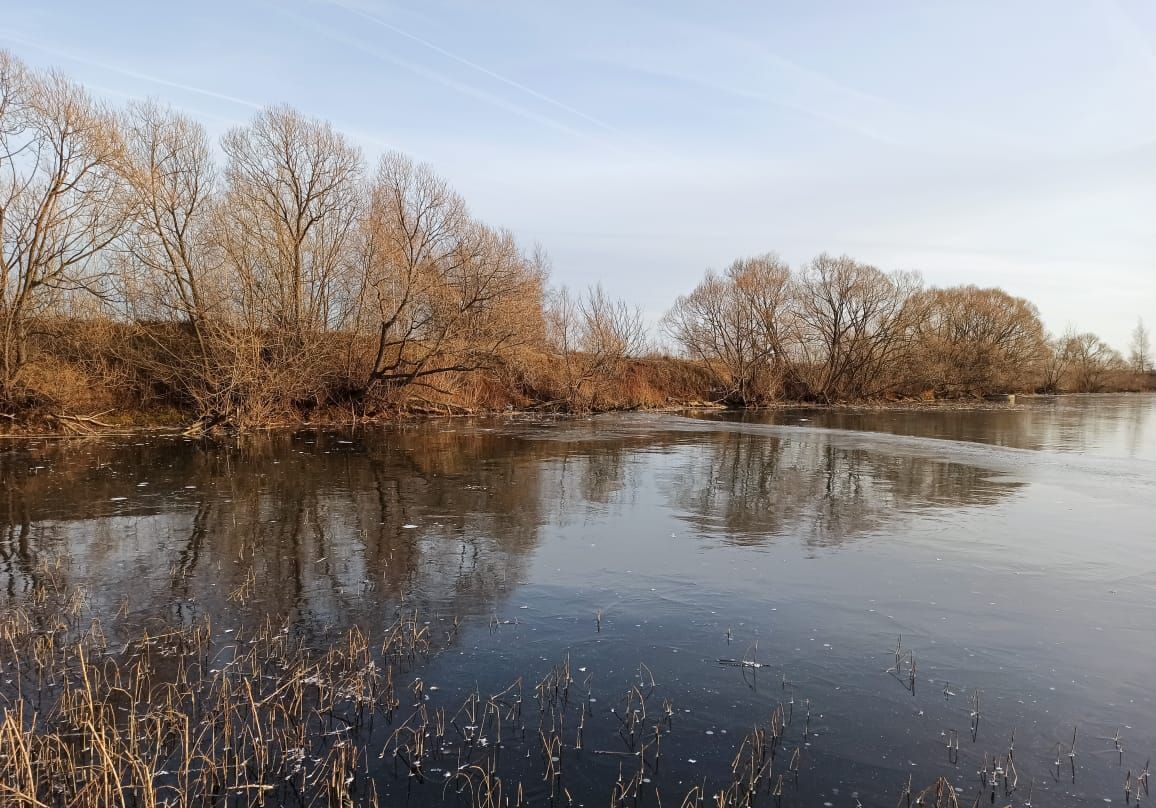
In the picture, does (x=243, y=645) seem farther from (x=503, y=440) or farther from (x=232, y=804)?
(x=503, y=440)

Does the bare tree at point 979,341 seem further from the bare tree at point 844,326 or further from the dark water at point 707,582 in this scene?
the dark water at point 707,582

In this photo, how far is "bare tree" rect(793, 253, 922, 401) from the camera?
5825 cm

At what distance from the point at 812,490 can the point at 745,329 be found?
4066cm

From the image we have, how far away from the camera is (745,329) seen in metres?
55.2

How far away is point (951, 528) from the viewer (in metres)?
12.3

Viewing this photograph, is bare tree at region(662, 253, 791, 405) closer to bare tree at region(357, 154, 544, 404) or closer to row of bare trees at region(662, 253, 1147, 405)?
row of bare trees at region(662, 253, 1147, 405)

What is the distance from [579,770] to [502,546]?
6.13 meters

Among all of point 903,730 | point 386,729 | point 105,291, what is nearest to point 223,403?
point 105,291

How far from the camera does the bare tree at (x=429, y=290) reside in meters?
31.6

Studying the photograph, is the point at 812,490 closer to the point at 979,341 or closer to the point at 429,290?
the point at 429,290

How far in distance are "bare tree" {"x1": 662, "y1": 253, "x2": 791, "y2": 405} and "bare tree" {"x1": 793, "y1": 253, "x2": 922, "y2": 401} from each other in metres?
2.51

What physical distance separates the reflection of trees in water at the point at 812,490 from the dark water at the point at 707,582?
0.11 meters

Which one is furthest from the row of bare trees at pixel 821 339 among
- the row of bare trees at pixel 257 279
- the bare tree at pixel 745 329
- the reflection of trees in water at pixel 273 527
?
the reflection of trees in water at pixel 273 527

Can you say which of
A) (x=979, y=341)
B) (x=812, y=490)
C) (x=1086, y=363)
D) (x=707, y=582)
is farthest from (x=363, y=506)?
(x=1086, y=363)
